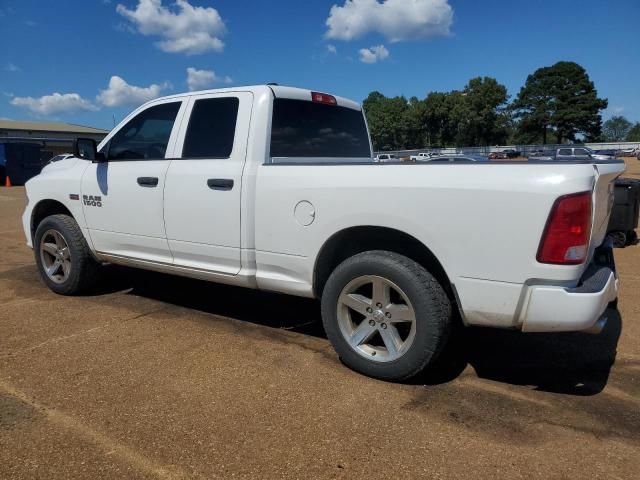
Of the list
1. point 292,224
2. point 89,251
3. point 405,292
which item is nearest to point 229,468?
point 405,292

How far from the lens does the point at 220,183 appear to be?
3.89 m

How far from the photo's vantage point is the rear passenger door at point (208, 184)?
3889 millimetres

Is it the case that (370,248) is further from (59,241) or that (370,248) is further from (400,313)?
(59,241)

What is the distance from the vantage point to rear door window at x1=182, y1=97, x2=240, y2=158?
159 inches

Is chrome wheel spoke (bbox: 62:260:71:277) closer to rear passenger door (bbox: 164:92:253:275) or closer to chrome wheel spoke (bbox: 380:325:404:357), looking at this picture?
rear passenger door (bbox: 164:92:253:275)

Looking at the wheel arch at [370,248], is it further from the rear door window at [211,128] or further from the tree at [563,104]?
the tree at [563,104]

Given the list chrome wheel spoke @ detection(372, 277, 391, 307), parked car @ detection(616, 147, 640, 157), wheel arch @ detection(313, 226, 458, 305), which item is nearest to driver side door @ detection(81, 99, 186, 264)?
wheel arch @ detection(313, 226, 458, 305)

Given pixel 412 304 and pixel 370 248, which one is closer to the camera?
pixel 412 304

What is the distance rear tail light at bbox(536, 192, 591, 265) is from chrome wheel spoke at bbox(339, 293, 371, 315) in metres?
1.11

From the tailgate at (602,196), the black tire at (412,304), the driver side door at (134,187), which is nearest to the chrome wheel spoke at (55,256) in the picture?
the driver side door at (134,187)

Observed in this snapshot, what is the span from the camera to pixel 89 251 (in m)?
5.09

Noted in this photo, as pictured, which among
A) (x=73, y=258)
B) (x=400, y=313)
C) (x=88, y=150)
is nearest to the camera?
(x=400, y=313)

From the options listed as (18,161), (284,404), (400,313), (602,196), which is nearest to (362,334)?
(400,313)

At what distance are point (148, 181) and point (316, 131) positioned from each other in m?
1.48
